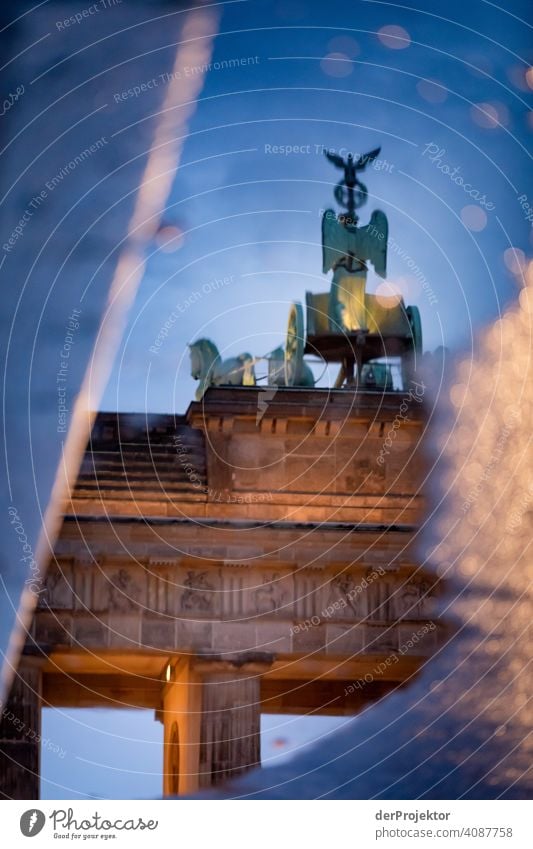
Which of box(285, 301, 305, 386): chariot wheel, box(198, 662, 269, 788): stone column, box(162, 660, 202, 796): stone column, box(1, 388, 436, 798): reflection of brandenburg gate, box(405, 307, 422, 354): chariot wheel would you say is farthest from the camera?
box(405, 307, 422, 354): chariot wheel

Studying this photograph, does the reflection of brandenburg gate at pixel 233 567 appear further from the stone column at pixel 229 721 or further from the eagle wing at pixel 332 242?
the eagle wing at pixel 332 242

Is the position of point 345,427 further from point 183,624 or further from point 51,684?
Answer: point 51,684

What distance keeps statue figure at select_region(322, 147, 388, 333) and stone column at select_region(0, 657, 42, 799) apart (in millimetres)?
4668

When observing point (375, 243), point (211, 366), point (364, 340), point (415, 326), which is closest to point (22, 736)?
→ point (211, 366)

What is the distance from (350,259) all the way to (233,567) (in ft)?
10.8

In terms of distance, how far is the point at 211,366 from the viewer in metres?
18.2

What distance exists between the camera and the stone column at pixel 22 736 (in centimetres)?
1588

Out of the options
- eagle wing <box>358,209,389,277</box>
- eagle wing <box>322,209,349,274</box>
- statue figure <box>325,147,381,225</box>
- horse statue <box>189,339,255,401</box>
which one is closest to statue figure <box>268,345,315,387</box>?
horse statue <box>189,339,255,401</box>

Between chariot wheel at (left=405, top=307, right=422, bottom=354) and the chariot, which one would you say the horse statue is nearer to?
the chariot

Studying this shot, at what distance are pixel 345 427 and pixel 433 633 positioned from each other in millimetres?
2498

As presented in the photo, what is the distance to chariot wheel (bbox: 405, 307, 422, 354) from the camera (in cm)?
1820

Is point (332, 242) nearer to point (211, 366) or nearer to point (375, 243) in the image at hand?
point (375, 243)

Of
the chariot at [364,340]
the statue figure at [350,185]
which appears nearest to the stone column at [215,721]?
the chariot at [364,340]

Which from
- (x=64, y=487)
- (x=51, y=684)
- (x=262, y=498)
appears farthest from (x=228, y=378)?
(x=51, y=684)
